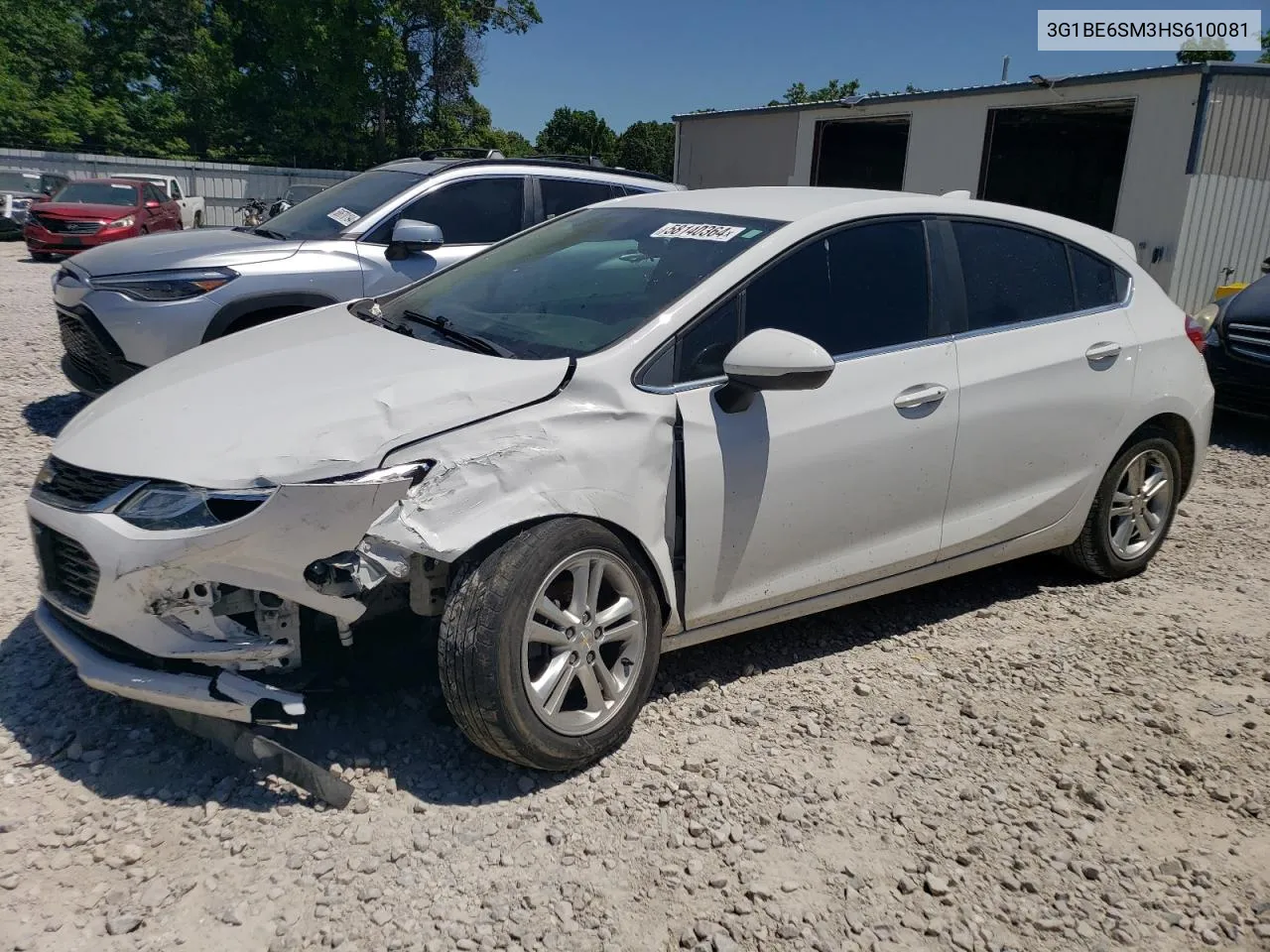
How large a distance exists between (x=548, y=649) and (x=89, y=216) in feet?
63.7

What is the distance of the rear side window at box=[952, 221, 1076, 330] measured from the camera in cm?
405

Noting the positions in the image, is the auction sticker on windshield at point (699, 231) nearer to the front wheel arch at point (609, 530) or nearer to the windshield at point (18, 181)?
the front wheel arch at point (609, 530)

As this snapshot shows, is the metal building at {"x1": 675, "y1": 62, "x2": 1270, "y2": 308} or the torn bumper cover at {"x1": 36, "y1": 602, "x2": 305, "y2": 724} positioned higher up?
the metal building at {"x1": 675, "y1": 62, "x2": 1270, "y2": 308}

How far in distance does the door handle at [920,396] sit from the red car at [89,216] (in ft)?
61.0

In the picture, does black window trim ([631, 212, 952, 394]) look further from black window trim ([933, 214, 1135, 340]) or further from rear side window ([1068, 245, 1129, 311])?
rear side window ([1068, 245, 1129, 311])

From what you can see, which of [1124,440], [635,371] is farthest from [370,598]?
[1124,440]

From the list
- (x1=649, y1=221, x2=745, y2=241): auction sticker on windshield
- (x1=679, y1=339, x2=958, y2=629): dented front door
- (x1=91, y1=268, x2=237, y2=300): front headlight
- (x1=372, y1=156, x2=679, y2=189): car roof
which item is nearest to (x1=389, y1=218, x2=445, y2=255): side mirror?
(x1=372, y1=156, x2=679, y2=189): car roof

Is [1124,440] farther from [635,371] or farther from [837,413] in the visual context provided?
[635,371]

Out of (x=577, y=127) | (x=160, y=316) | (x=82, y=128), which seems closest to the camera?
(x=160, y=316)

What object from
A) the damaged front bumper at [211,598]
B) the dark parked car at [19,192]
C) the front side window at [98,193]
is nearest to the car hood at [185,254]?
the damaged front bumper at [211,598]

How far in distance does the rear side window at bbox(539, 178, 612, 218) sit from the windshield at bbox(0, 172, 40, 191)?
23140mm

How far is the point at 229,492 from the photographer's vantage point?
274cm

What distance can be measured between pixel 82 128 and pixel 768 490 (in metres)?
42.6

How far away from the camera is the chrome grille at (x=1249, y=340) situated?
776 cm
